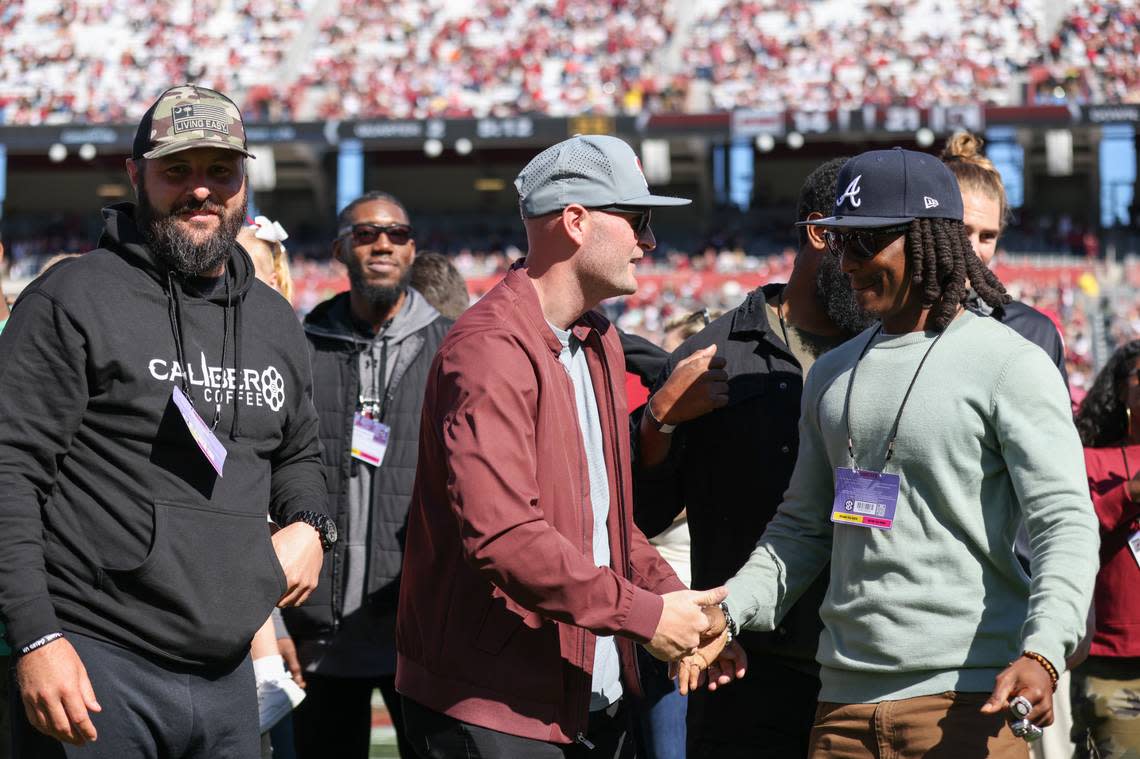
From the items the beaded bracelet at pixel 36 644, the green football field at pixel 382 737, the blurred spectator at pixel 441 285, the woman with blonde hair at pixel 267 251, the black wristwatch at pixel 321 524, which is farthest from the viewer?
the green football field at pixel 382 737

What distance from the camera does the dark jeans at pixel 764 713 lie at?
3434 millimetres

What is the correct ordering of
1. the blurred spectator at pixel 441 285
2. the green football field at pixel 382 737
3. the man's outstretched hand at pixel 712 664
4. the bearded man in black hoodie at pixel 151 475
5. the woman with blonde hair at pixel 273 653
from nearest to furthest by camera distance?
the bearded man in black hoodie at pixel 151 475
the man's outstretched hand at pixel 712 664
the woman with blonde hair at pixel 273 653
the blurred spectator at pixel 441 285
the green football field at pixel 382 737

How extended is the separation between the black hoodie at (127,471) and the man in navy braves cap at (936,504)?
39.4 inches

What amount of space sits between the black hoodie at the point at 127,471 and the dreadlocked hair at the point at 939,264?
4.69 ft

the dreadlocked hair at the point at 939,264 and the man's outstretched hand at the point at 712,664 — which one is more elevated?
the dreadlocked hair at the point at 939,264

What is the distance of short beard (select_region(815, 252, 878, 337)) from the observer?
3539 mm

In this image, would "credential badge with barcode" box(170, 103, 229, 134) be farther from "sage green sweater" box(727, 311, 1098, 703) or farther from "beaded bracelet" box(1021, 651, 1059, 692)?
"beaded bracelet" box(1021, 651, 1059, 692)

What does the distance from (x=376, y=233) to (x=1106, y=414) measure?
9.11 feet

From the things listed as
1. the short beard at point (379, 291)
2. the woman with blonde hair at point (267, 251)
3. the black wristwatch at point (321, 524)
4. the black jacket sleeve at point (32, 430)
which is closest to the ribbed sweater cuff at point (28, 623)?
the black jacket sleeve at point (32, 430)

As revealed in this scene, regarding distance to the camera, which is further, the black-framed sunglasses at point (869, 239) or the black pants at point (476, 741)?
the black-framed sunglasses at point (869, 239)

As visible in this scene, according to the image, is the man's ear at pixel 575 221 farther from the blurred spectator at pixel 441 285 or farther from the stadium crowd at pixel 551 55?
the stadium crowd at pixel 551 55

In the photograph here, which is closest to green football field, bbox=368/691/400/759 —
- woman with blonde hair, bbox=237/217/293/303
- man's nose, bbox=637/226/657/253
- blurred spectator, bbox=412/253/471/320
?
blurred spectator, bbox=412/253/471/320

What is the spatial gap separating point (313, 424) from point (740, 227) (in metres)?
28.3

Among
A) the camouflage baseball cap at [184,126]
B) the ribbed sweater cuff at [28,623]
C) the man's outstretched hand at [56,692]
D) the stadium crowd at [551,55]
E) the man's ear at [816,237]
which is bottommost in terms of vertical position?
the man's outstretched hand at [56,692]
